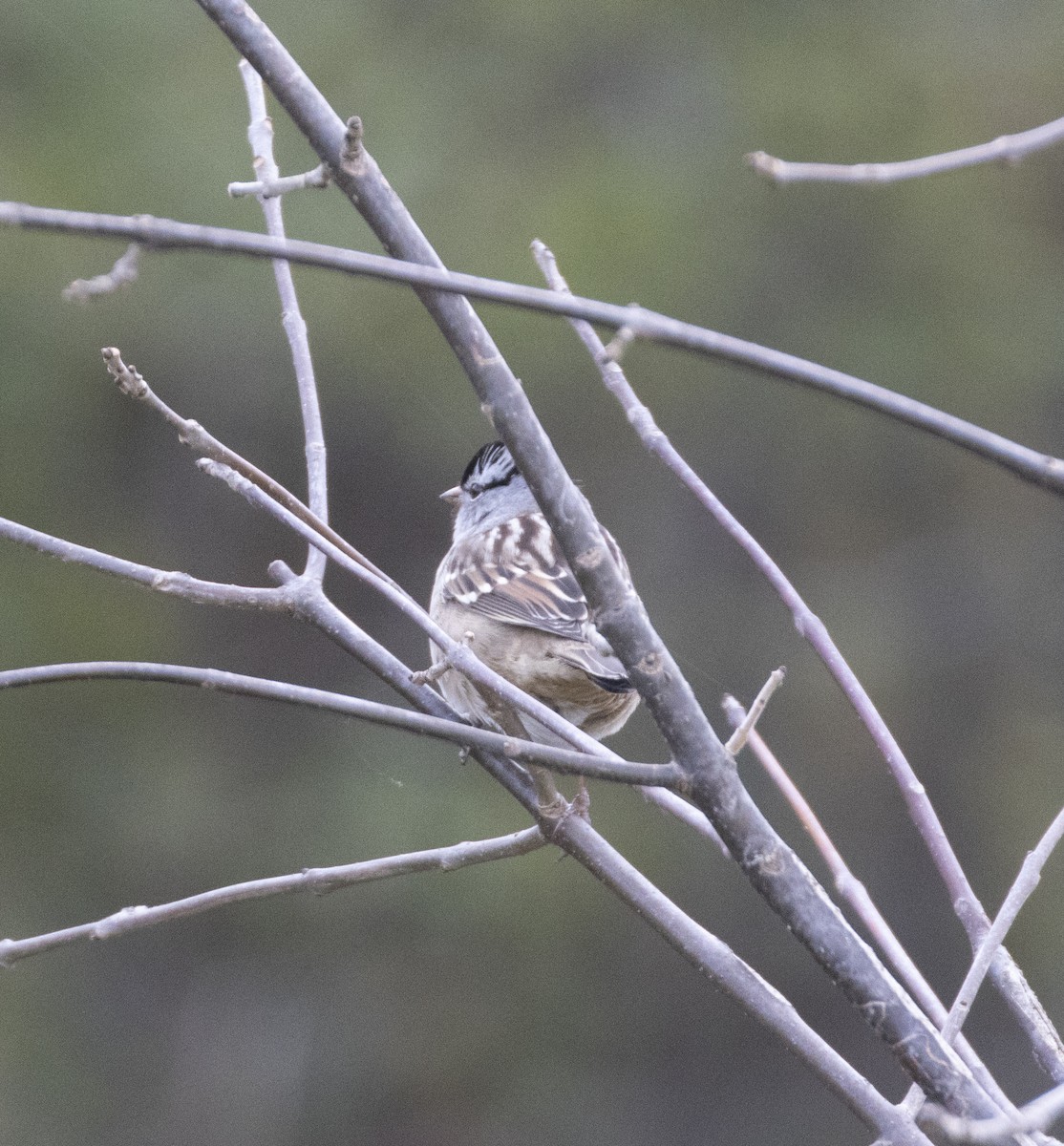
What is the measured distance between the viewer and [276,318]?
7.32 m

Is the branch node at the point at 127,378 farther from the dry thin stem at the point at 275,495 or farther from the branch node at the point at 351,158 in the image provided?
the branch node at the point at 351,158

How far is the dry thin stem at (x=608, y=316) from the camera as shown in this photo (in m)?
0.98

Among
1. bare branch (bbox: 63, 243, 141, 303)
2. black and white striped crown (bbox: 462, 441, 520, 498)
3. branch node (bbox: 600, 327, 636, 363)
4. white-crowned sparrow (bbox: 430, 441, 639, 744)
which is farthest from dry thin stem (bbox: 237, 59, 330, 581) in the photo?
black and white striped crown (bbox: 462, 441, 520, 498)

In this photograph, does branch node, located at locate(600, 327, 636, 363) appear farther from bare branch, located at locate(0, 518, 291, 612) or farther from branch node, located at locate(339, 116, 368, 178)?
bare branch, located at locate(0, 518, 291, 612)

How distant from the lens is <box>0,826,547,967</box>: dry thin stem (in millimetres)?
1641

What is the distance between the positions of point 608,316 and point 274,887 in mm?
983

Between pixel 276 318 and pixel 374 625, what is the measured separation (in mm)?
1651

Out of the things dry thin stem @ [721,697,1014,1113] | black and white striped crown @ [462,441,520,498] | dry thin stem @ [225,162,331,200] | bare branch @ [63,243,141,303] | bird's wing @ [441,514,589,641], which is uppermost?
black and white striped crown @ [462,441,520,498]

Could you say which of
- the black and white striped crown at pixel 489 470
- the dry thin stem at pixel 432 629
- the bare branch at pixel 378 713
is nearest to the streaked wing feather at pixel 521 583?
the black and white striped crown at pixel 489 470

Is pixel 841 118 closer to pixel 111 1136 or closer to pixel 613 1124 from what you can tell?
pixel 613 1124

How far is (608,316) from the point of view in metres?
1.01

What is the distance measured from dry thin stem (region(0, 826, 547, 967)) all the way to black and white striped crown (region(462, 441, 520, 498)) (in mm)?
2321

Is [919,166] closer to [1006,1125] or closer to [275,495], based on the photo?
[1006,1125]

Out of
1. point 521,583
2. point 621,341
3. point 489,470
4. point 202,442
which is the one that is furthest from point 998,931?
point 489,470
